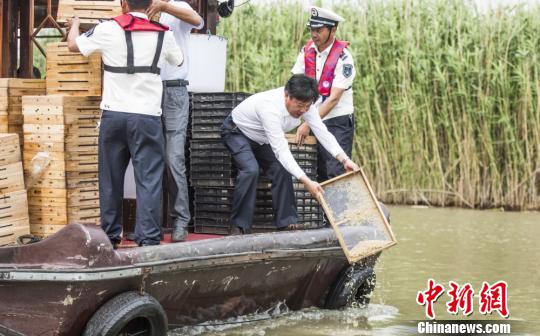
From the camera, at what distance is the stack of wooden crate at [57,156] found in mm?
7793

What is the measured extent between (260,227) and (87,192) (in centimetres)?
176

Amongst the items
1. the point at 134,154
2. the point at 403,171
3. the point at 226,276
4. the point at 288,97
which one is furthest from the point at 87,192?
the point at 403,171

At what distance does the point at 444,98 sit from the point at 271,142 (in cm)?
841

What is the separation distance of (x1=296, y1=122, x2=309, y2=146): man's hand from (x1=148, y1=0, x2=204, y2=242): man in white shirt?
1123mm

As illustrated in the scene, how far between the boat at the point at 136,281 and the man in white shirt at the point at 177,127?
665 millimetres

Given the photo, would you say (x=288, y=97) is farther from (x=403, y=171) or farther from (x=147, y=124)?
(x=403, y=171)

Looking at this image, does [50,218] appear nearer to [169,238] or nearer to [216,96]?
[169,238]

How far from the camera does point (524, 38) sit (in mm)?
16375

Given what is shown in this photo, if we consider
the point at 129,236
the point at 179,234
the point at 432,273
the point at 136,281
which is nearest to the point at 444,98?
the point at 432,273

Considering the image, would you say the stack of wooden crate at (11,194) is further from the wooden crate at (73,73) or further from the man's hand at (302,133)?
the man's hand at (302,133)

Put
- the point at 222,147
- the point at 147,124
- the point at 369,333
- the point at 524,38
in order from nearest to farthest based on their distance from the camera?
the point at 147,124
the point at 369,333
the point at 222,147
the point at 524,38

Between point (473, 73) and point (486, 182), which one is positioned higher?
point (473, 73)
